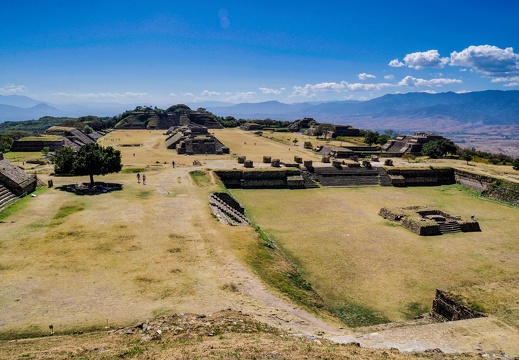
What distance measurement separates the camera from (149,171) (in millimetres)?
39000

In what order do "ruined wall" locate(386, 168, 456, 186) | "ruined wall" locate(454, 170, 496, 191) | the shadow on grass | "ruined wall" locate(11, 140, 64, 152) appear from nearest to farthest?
the shadow on grass → "ruined wall" locate(454, 170, 496, 191) → "ruined wall" locate(386, 168, 456, 186) → "ruined wall" locate(11, 140, 64, 152)

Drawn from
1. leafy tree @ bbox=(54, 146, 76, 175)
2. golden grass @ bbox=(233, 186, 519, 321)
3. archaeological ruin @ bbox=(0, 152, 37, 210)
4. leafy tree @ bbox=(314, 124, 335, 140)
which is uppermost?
leafy tree @ bbox=(314, 124, 335, 140)

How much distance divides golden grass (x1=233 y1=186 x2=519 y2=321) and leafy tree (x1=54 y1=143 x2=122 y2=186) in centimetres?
1207

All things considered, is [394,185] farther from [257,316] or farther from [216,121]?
[216,121]

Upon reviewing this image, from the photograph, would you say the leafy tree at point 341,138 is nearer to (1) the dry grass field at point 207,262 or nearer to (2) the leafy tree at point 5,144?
(1) the dry grass field at point 207,262

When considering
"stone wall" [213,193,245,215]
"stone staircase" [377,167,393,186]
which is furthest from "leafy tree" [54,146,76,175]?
"stone staircase" [377,167,393,186]

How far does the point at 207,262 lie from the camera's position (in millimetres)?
16406

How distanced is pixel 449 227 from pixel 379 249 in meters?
7.73

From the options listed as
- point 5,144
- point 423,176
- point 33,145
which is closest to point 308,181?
point 423,176

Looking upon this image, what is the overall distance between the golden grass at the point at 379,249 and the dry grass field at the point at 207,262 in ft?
0.32

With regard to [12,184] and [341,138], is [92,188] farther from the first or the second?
[341,138]

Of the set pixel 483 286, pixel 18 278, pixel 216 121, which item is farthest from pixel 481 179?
pixel 216 121

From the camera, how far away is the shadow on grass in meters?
28.0

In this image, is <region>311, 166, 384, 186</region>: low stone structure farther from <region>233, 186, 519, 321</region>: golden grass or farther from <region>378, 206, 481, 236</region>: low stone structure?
<region>378, 206, 481, 236</region>: low stone structure
